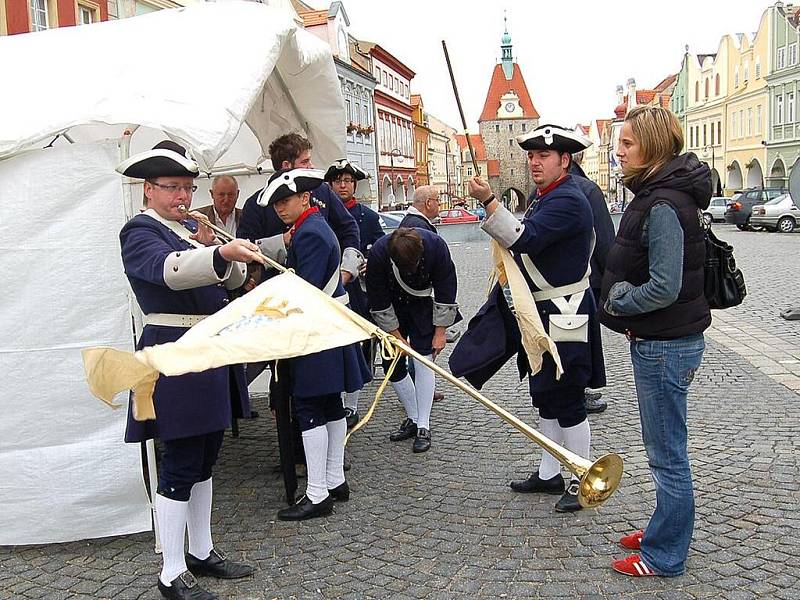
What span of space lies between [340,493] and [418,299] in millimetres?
1673

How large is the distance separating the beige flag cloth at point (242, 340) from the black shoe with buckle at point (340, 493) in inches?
67.7

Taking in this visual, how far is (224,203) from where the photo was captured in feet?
21.3

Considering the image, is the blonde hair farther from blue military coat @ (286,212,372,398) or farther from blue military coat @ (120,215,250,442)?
blue military coat @ (120,215,250,442)

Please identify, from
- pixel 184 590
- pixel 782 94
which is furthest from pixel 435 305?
pixel 782 94

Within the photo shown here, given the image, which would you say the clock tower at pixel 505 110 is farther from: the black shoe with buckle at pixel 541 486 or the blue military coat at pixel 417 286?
the black shoe with buckle at pixel 541 486

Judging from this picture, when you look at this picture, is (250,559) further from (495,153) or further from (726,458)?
(495,153)

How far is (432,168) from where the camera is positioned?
86.5m

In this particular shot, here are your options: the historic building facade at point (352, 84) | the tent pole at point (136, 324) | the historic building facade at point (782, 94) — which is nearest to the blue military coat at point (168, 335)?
the tent pole at point (136, 324)

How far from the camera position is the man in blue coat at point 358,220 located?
646cm

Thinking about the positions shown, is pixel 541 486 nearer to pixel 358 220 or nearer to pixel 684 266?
pixel 684 266

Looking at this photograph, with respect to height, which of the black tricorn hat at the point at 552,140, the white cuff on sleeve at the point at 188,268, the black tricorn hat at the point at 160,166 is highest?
the black tricorn hat at the point at 552,140

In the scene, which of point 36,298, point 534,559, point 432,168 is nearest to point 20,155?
point 36,298

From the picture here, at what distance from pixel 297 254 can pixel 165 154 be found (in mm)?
1165

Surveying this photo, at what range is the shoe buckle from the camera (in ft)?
12.1
